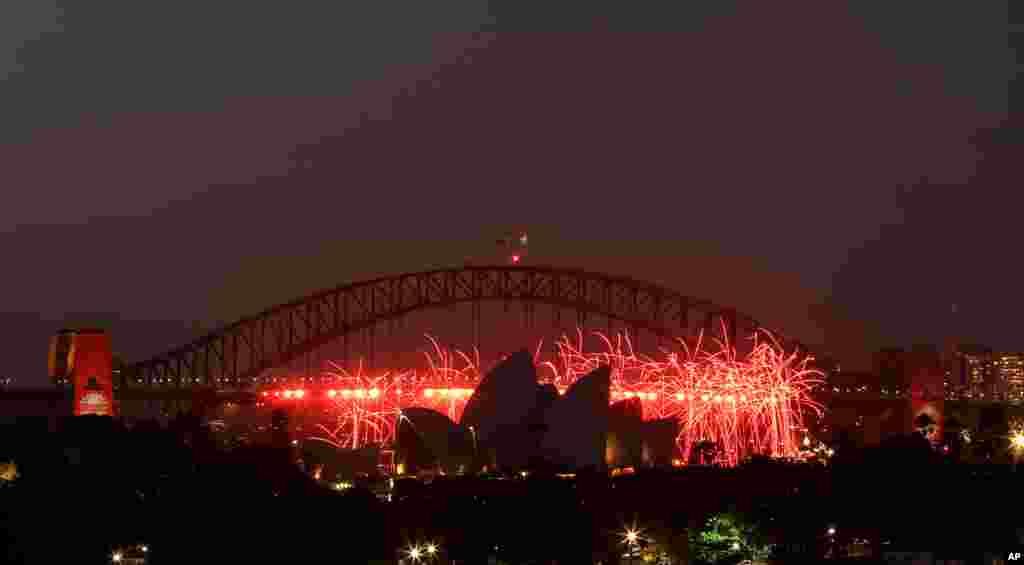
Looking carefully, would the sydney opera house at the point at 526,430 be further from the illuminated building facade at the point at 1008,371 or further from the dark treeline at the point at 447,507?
the illuminated building facade at the point at 1008,371

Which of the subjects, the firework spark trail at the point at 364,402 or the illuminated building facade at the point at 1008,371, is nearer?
the firework spark trail at the point at 364,402

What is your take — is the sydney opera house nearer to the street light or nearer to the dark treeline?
the dark treeline

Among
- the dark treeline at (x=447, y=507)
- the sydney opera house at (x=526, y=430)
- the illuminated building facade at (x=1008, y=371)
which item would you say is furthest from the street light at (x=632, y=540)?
the illuminated building facade at (x=1008, y=371)

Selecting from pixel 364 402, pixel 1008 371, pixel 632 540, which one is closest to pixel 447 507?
pixel 632 540

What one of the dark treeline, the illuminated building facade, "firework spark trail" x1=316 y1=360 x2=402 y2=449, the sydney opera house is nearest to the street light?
the dark treeline

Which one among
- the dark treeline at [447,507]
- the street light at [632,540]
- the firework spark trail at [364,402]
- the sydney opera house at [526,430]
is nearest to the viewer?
the dark treeline at [447,507]

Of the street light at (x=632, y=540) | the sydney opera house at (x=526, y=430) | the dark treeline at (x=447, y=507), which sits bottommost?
the street light at (x=632, y=540)

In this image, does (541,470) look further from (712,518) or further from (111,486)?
(111,486)
